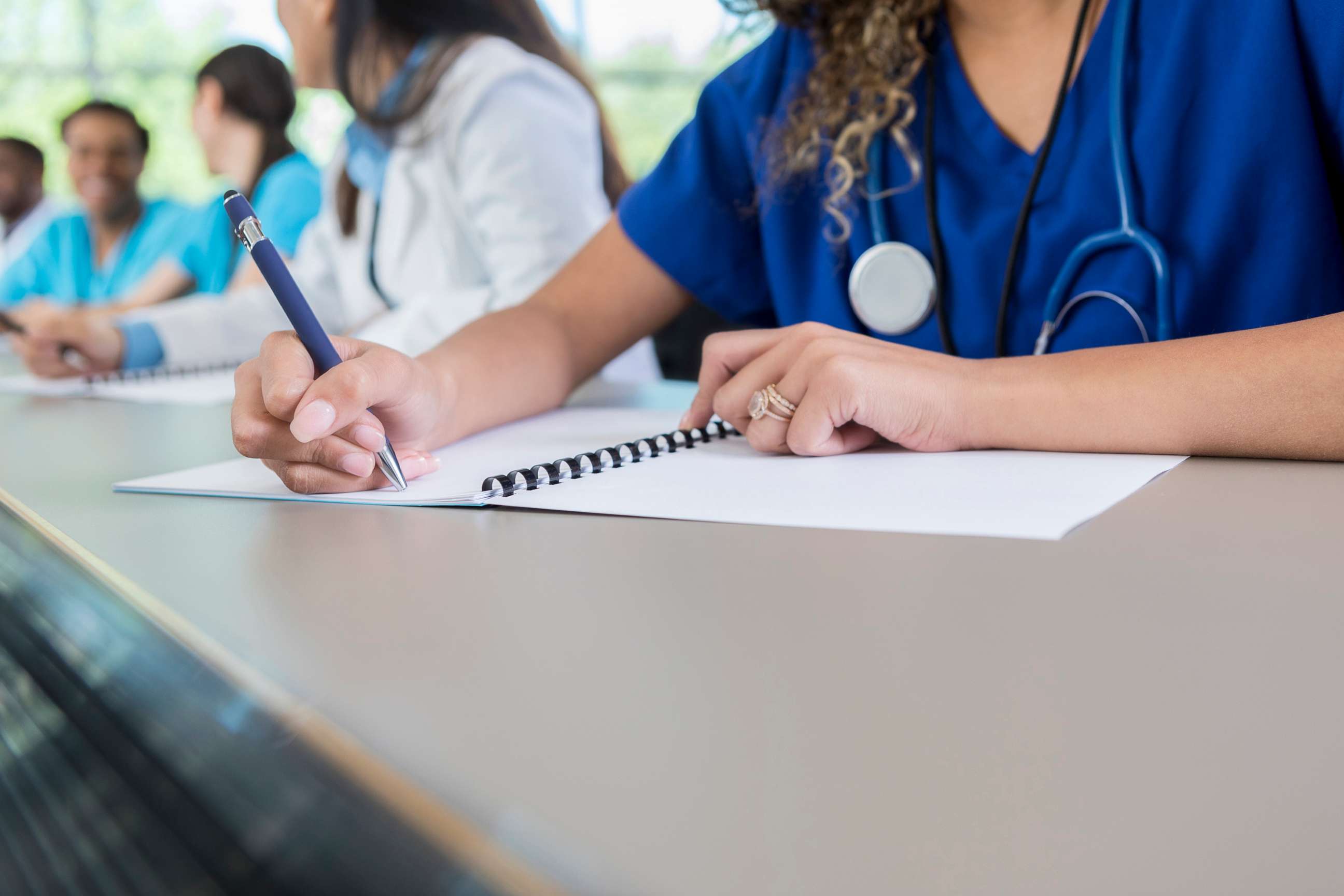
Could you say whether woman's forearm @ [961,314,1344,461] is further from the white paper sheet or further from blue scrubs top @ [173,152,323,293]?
blue scrubs top @ [173,152,323,293]

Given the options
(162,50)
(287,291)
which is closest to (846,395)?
(287,291)

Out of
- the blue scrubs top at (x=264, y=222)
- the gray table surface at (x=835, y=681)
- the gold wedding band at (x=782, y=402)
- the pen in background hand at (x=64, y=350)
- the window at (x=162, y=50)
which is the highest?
the window at (x=162, y=50)

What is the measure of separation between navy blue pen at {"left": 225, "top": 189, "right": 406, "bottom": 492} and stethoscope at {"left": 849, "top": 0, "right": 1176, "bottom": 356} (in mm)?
403

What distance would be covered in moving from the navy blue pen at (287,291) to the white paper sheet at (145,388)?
0.46m

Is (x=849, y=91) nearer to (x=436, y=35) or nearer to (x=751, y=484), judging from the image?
(x=751, y=484)

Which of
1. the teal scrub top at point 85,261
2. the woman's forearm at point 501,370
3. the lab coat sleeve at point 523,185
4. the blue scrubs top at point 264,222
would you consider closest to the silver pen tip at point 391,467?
the woman's forearm at point 501,370

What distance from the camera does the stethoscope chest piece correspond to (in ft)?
2.55

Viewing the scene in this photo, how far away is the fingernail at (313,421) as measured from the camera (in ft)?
1.60

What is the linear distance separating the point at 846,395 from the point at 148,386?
0.83m

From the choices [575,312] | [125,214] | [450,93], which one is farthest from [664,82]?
[575,312]

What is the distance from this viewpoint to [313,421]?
489 mm

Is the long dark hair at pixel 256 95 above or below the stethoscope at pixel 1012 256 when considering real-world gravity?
above

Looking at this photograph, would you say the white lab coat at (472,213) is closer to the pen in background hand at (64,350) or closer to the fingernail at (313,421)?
the pen in background hand at (64,350)

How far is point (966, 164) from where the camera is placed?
79cm
